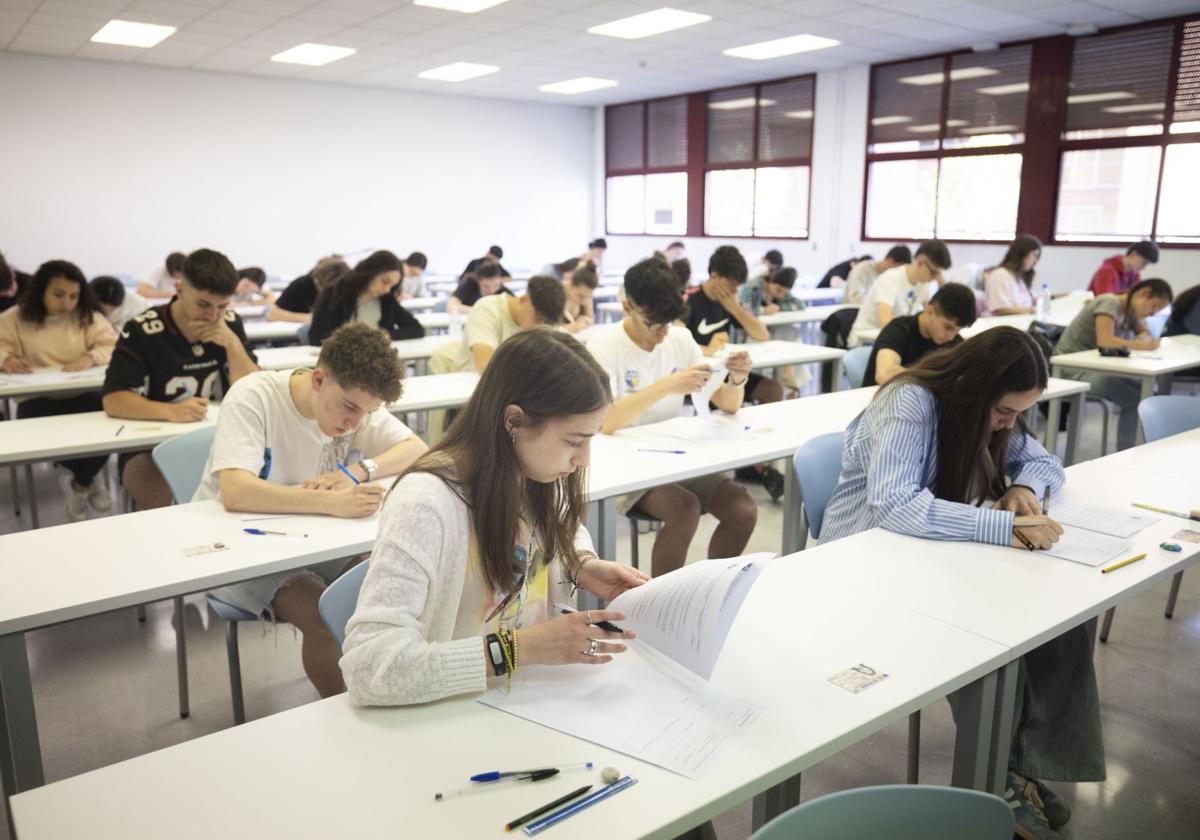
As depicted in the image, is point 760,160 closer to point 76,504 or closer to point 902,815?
point 76,504

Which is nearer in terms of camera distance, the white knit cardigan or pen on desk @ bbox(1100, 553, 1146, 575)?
the white knit cardigan

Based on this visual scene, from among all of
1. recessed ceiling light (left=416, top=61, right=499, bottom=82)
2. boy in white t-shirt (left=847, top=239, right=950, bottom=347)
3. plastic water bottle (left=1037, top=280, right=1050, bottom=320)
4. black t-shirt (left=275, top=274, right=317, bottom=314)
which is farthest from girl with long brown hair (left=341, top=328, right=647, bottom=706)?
recessed ceiling light (left=416, top=61, right=499, bottom=82)

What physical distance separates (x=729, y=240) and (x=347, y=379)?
10305 millimetres

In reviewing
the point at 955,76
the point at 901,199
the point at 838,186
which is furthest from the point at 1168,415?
the point at 838,186

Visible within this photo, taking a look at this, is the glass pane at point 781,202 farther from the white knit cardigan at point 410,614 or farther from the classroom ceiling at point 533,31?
the white knit cardigan at point 410,614

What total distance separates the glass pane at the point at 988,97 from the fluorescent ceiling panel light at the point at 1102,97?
0.45m

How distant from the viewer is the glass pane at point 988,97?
848cm

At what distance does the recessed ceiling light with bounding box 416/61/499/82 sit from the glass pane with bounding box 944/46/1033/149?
4.92 m

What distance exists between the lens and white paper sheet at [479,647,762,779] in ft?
3.86

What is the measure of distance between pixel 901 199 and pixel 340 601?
9424 mm

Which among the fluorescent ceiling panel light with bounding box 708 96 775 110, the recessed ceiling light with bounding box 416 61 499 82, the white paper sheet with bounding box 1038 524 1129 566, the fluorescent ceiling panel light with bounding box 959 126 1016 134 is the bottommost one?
the white paper sheet with bounding box 1038 524 1129 566

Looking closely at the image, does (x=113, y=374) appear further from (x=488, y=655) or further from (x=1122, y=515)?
(x=1122, y=515)

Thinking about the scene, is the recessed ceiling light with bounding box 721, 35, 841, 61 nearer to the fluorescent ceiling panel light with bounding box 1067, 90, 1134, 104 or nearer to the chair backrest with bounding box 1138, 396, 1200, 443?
the fluorescent ceiling panel light with bounding box 1067, 90, 1134, 104

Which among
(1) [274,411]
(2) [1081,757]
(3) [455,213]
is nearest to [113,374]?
(1) [274,411]
